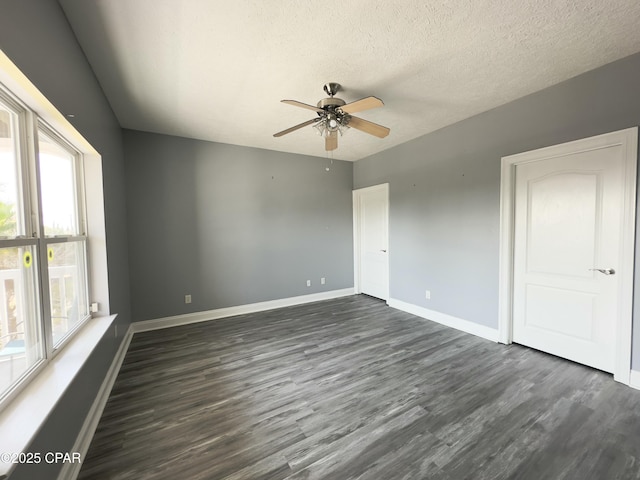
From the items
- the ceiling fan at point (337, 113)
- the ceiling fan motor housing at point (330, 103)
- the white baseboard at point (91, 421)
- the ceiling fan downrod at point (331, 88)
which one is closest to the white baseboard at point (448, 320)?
the ceiling fan at point (337, 113)

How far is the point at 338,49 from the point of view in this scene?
193cm

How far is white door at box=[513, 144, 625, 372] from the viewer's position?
2.26 meters

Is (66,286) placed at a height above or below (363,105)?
below

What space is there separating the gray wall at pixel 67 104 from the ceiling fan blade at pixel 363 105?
1.85m

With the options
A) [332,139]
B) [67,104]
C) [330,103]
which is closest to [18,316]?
[67,104]

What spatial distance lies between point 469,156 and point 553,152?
0.83 metres

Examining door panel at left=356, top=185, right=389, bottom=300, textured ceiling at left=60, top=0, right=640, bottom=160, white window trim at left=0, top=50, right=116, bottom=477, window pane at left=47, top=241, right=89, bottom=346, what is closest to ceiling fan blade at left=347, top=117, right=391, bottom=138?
textured ceiling at left=60, top=0, right=640, bottom=160

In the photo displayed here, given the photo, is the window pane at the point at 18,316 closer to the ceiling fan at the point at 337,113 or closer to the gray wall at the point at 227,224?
the ceiling fan at the point at 337,113

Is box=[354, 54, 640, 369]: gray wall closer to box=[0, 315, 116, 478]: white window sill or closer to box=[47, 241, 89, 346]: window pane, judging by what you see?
box=[0, 315, 116, 478]: white window sill

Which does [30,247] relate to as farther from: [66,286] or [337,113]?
[337,113]

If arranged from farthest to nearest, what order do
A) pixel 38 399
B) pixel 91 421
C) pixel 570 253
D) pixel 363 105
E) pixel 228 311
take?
pixel 228 311 < pixel 570 253 < pixel 363 105 < pixel 91 421 < pixel 38 399

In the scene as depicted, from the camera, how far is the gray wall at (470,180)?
2236 mm

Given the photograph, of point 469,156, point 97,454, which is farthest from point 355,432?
point 469,156

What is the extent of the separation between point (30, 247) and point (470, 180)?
394 cm
